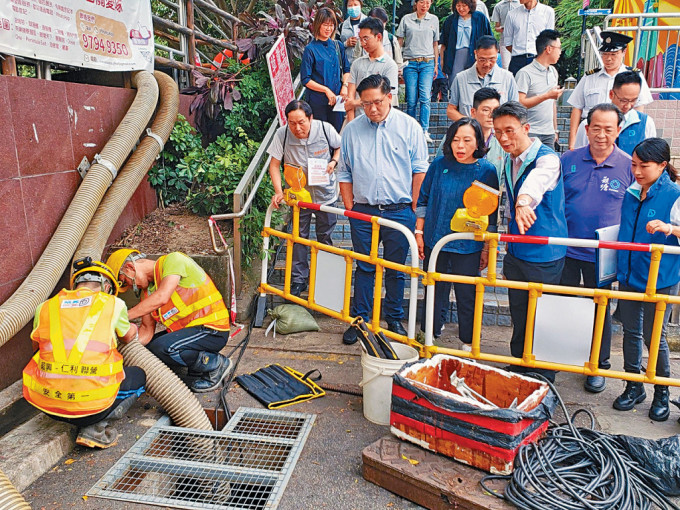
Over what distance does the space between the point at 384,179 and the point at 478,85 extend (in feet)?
5.66

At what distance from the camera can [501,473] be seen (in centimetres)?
292

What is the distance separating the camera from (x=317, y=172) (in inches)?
210

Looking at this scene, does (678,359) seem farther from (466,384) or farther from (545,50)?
(545,50)

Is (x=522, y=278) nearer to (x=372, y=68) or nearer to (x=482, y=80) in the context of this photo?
(x=482, y=80)

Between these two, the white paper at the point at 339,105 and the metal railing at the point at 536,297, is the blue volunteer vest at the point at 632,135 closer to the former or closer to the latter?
the metal railing at the point at 536,297

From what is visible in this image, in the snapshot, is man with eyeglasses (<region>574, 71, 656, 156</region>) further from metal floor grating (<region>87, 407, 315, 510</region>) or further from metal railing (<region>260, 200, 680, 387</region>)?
metal floor grating (<region>87, 407, 315, 510</region>)

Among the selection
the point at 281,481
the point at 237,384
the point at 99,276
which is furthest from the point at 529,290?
the point at 99,276

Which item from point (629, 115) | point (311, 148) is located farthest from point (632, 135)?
point (311, 148)

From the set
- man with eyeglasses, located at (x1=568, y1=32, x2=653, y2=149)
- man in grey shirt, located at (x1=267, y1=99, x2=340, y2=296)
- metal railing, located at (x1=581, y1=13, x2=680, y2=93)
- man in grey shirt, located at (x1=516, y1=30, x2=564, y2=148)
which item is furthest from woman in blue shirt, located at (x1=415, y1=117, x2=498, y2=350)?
metal railing, located at (x1=581, y1=13, x2=680, y2=93)

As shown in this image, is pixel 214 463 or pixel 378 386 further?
pixel 378 386

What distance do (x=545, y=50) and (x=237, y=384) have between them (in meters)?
4.55

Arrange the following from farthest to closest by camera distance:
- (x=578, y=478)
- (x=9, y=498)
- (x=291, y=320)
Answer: (x=291, y=320) → (x=578, y=478) → (x=9, y=498)

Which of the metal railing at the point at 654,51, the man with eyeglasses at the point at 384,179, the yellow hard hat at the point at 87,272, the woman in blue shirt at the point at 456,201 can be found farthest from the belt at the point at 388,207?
the metal railing at the point at 654,51

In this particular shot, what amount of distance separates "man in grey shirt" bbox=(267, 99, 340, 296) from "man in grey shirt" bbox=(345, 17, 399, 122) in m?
0.89
